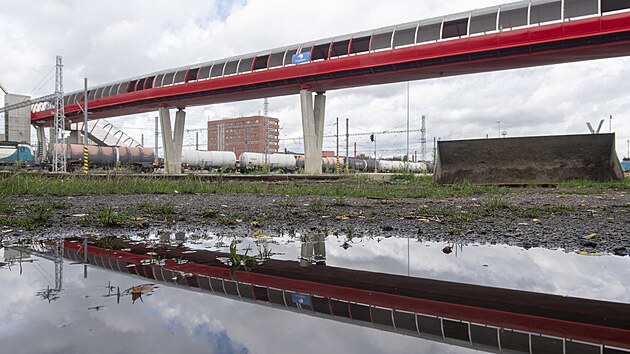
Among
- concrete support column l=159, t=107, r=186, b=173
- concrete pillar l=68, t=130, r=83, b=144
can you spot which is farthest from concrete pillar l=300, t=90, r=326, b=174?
concrete pillar l=68, t=130, r=83, b=144

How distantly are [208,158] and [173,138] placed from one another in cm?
1155

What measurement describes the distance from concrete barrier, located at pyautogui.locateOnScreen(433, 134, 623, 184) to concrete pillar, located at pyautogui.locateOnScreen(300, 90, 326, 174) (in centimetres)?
1193

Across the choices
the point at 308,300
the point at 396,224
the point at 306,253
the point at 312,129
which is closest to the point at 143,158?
the point at 312,129

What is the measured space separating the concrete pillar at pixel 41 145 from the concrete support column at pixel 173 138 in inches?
617

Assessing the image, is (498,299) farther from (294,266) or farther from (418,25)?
(418,25)

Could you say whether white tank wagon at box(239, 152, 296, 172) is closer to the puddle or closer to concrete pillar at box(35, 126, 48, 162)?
concrete pillar at box(35, 126, 48, 162)

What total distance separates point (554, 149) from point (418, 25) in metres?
9.57

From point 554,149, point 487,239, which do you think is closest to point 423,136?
point 554,149

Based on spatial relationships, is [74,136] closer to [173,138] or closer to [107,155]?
[107,155]

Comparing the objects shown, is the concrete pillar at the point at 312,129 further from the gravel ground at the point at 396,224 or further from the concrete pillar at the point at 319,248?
the concrete pillar at the point at 319,248

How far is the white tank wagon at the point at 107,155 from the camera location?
34094 mm

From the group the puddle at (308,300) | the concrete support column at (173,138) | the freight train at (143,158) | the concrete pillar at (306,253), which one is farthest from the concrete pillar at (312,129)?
the puddle at (308,300)

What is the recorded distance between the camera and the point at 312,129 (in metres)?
24.1

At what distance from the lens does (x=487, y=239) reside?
3275 millimetres
